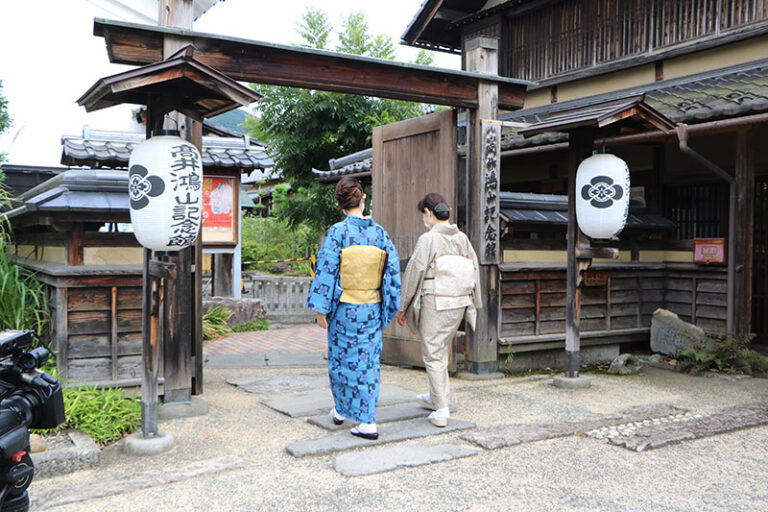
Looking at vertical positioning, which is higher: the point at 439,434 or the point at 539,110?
the point at 539,110

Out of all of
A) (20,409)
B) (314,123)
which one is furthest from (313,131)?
(20,409)

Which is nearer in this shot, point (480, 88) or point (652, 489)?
point (652, 489)

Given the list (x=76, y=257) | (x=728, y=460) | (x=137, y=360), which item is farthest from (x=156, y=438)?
(x=728, y=460)

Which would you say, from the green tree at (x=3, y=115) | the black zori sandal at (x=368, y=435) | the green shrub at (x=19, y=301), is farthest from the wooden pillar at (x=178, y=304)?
the green tree at (x=3, y=115)

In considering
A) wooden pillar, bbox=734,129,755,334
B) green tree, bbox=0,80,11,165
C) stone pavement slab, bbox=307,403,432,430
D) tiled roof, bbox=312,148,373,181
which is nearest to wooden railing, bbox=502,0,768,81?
wooden pillar, bbox=734,129,755,334

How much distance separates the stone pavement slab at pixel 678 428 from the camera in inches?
201

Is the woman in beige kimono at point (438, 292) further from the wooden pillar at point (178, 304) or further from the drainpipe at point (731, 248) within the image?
the drainpipe at point (731, 248)

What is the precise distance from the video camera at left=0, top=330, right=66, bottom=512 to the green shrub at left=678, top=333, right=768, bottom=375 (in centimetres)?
731

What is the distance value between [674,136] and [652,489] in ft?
15.7

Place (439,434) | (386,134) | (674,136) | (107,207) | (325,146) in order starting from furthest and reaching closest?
1. (325,146)
2. (386,134)
3. (674,136)
4. (107,207)
5. (439,434)

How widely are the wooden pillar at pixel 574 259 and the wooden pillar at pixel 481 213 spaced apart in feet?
2.90

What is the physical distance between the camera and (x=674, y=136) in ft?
24.7

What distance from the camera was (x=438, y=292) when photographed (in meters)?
5.66

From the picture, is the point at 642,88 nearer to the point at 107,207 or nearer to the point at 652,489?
the point at 652,489
